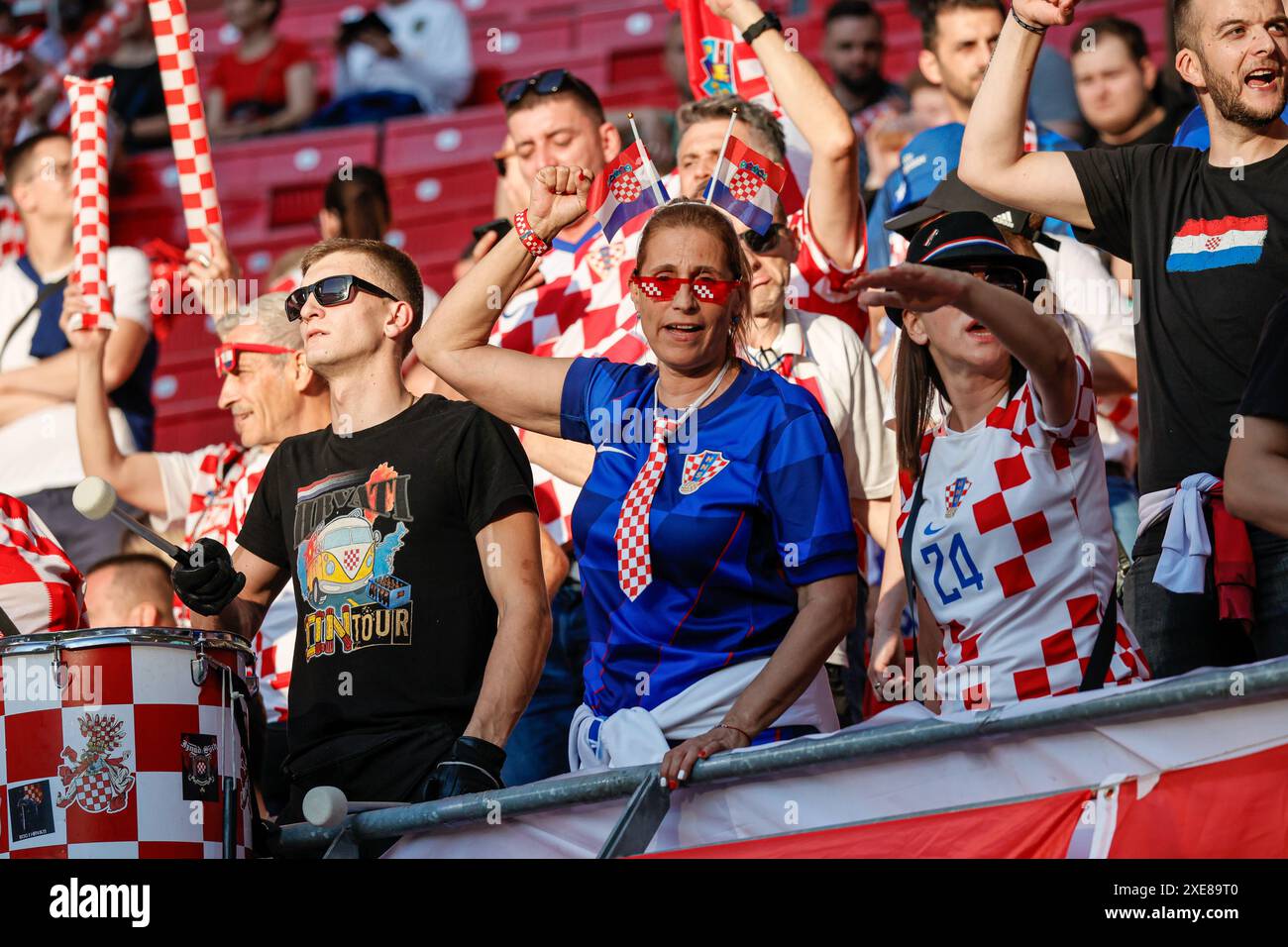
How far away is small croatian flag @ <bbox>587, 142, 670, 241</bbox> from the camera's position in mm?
4531

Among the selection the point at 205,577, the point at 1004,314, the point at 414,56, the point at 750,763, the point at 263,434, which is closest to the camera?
the point at 750,763

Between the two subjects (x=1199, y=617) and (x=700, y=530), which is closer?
(x=700, y=530)

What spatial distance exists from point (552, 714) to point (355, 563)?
3.42ft

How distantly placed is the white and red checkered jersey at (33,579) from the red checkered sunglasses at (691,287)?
5.09ft

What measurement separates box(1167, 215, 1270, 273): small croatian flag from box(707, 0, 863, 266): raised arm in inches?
50.1

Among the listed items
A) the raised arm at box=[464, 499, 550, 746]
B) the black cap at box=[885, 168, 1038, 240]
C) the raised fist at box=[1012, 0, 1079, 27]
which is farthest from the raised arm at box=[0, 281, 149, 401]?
the raised fist at box=[1012, 0, 1079, 27]

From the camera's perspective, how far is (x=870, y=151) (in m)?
7.88

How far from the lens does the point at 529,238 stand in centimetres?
432

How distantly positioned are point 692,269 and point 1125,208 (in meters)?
1.05

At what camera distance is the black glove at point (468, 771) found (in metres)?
3.75

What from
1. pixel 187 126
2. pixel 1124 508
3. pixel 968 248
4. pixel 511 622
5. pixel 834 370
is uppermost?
pixel 187 126

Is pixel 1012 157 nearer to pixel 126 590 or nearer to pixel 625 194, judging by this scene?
pixel 625 194

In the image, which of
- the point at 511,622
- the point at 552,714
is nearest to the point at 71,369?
the point at 552,714
